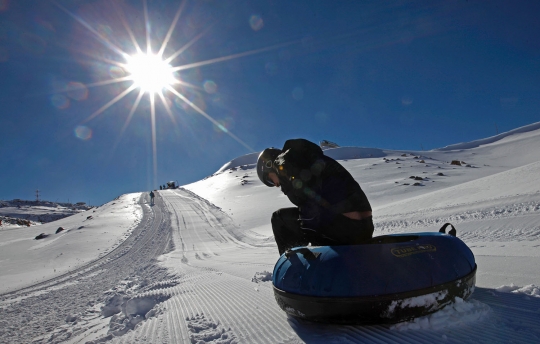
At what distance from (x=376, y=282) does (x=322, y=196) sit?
2.84ft

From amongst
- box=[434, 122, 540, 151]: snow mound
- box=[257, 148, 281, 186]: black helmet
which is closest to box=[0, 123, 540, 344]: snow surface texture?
box=[257, 148, 281, 186]: black helmet

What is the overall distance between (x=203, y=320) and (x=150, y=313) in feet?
2.81

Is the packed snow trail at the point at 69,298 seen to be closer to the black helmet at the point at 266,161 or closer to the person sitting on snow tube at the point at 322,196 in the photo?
the black helmet at the point at 266,161

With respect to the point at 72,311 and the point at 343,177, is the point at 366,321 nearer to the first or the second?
the point at 343,177

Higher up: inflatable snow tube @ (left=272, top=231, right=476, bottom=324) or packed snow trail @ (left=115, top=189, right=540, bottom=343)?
inflatable snow tube @ (left=272, top=231, right=476, bottom=324)

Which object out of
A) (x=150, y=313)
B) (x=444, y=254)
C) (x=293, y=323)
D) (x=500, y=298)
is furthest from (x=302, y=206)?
(x=150, y=313)

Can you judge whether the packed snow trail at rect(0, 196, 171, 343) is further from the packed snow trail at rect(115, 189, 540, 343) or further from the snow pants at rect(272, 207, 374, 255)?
the snow pants at rect(272, 207, 374, 255)

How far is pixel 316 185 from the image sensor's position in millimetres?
2652

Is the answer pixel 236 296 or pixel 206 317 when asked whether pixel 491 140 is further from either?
pixel 206 317

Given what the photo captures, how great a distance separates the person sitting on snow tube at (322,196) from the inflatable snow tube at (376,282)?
1.18 ft

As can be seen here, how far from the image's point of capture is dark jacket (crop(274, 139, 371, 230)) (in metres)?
2.55

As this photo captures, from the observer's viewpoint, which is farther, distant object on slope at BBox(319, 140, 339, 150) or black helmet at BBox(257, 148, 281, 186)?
distant object on slope at BBox(319, 140, 339, 150)

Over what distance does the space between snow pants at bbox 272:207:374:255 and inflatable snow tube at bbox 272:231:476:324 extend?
330mm

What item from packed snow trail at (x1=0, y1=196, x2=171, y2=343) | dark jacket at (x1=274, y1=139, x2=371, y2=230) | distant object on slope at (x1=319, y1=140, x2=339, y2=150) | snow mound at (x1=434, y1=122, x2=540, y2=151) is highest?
distant object on slope at (x1=319, y1=140, x2=339, y2=150)
